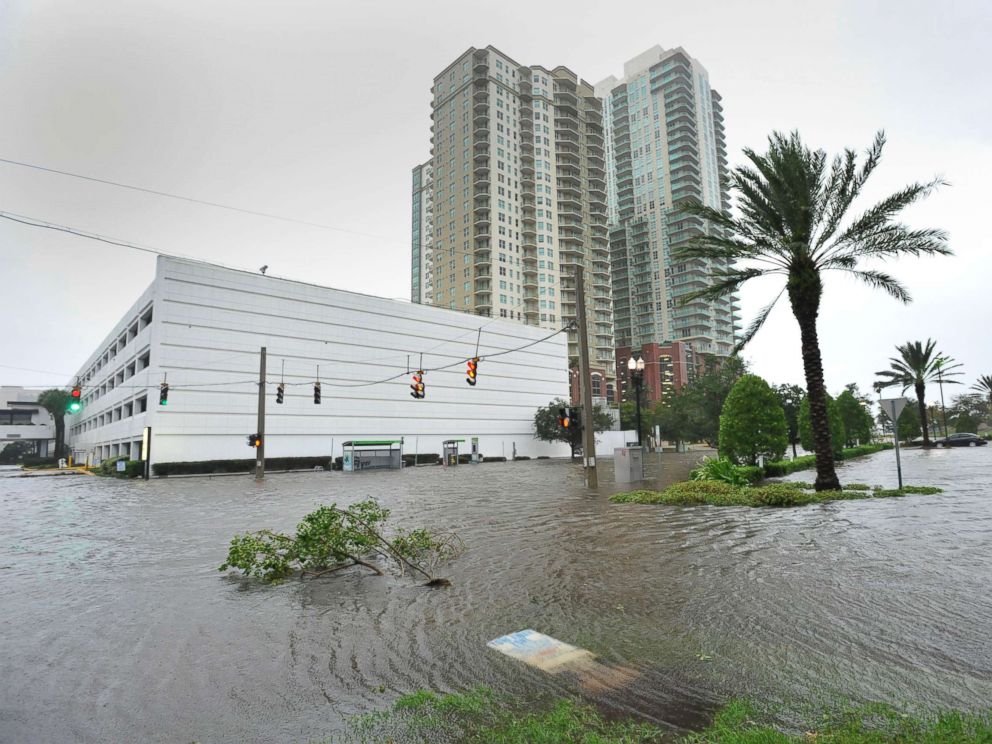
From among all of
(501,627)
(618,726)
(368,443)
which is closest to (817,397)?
(501,627)

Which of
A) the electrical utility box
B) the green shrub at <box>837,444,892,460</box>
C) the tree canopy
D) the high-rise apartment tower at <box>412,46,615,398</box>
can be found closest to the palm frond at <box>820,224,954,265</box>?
the electrical utility box

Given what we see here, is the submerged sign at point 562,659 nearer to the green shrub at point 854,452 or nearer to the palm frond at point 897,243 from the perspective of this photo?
the palm frond at point 897,243

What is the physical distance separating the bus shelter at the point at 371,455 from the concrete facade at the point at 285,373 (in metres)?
6.87

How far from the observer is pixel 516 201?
112m

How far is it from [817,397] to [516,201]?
331 ft

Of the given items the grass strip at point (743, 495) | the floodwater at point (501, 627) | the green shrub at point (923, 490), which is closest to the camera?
the floodwater at point (501, 627)

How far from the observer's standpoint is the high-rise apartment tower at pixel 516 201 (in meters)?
107

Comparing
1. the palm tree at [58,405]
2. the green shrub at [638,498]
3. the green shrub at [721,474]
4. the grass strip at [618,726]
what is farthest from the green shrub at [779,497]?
the palm tree at [58,405]

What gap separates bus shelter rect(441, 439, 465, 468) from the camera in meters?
65.8

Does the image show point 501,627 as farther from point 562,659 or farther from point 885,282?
point 885,282

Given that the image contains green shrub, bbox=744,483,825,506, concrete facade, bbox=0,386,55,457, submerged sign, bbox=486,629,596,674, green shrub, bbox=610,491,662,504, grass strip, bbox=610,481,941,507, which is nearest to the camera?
submerged sign, bbox=486,629,596,674

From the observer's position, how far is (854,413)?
156 feet

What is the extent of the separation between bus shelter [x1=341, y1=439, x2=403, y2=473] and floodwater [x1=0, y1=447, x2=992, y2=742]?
42.0 m

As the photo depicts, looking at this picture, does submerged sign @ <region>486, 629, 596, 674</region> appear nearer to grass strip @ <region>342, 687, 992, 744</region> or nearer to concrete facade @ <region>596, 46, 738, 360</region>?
grass strip @ <region>342, 687, 992, 744</region>
